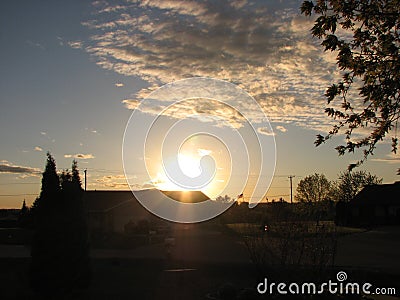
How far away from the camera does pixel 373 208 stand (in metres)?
56.4

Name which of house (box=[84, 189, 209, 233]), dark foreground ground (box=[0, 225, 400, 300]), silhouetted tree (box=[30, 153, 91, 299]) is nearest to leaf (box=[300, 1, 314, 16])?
dark foreground ground (box=[0, 225, 400, 300])

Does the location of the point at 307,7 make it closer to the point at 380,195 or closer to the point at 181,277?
the point at 181,277

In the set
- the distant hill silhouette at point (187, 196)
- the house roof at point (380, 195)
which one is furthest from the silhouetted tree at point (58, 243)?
the distant hill silhouette at point (187, 196)

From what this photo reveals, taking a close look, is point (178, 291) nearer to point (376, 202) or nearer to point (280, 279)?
point (280, 279)

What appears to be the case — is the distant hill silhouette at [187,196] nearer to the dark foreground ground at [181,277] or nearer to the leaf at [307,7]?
the dark foreground ground at [181,277]

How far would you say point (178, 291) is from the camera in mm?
13625

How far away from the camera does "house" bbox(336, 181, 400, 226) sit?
54.6 m

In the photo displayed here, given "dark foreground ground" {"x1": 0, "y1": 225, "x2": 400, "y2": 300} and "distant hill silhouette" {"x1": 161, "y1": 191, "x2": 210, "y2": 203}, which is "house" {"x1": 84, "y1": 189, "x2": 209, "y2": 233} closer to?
"distant hill silhouette" {"x1": 161, "y1": 191, "x2": 210, "y2": 203}

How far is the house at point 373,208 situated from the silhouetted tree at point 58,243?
4598cm

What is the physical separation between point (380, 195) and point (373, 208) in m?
2.06

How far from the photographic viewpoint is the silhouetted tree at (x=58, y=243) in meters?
11.8

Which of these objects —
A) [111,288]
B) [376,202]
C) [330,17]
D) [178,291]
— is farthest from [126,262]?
[376,202]

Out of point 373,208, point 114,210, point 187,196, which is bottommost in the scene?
point 114,210

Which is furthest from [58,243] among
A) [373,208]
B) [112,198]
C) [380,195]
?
[380,195]
